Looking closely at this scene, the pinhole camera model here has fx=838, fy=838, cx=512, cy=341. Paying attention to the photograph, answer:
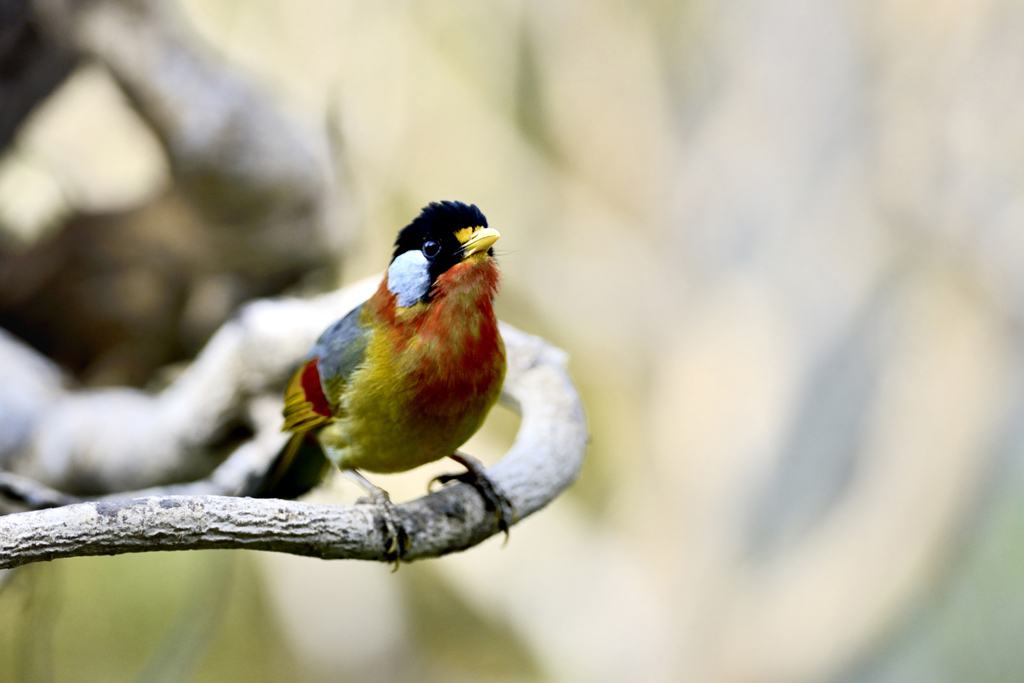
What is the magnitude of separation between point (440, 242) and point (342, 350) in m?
0.35

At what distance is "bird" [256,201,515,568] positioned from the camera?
1.39 meters

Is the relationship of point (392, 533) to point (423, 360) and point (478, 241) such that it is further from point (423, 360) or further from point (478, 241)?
point (478, 241)

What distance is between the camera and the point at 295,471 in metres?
1.96

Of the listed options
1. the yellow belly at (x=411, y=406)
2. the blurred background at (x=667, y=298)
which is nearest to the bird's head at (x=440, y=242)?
the yellow belly at (x=411, y=406)

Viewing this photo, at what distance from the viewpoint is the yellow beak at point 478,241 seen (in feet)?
4.34

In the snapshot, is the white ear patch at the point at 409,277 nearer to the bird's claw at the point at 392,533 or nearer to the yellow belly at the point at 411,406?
the yellow belly at the point at 411,406

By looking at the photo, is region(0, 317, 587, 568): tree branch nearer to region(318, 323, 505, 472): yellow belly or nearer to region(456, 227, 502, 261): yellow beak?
region(318, 323, 505, 472): yellow belly

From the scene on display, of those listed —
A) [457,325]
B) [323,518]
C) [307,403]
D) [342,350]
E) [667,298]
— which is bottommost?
[323,518]

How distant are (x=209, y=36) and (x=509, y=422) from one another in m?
1.96

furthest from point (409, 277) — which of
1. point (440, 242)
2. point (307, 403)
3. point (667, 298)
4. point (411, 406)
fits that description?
point (667, 298)

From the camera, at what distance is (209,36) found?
295cm

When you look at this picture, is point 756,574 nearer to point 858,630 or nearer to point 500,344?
point 858,630

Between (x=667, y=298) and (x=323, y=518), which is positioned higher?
(x=667, y=298)

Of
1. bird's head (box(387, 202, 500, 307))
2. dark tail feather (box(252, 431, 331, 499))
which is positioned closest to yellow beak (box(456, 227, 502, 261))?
bird's head (box(387, 202, 500, 307))
